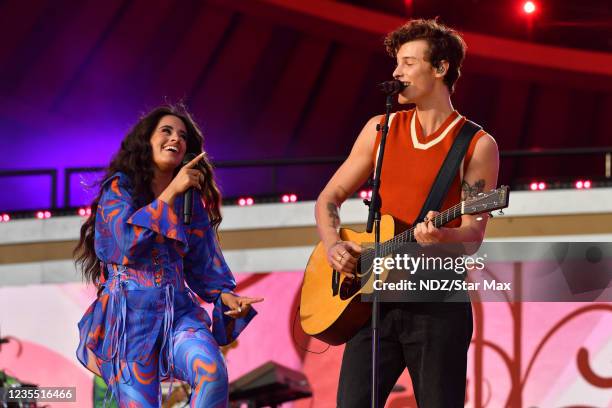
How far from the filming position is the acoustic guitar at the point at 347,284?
3.20 meters

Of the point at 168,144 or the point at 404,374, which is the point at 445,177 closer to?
the point at 168,144

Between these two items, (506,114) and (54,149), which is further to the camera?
(506,114)

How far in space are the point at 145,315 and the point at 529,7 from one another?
7131 millimetres

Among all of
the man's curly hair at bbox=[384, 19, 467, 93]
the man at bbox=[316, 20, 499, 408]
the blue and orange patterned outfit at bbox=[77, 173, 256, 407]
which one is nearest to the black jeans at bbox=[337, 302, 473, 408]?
the man at bbox=[316, 20, 499, 408]

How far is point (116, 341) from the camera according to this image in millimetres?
3715

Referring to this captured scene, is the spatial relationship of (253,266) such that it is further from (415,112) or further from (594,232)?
(415,112)

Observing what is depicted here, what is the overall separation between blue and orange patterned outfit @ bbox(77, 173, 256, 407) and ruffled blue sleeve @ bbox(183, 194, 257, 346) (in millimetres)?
87

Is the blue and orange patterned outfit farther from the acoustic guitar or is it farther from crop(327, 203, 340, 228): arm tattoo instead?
crop(327, 203, 340, 228): arm tattoo

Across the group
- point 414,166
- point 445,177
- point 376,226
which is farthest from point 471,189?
point 376,226

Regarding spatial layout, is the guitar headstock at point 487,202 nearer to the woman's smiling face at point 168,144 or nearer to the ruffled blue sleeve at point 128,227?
the ruffled blue sleeve at point 128,227

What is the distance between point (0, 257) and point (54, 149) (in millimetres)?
2038

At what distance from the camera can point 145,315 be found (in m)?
3.73

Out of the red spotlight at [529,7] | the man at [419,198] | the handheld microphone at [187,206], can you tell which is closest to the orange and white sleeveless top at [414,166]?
the man at [419,198]

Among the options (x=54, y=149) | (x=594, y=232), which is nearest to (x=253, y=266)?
(x=594, y=232)
